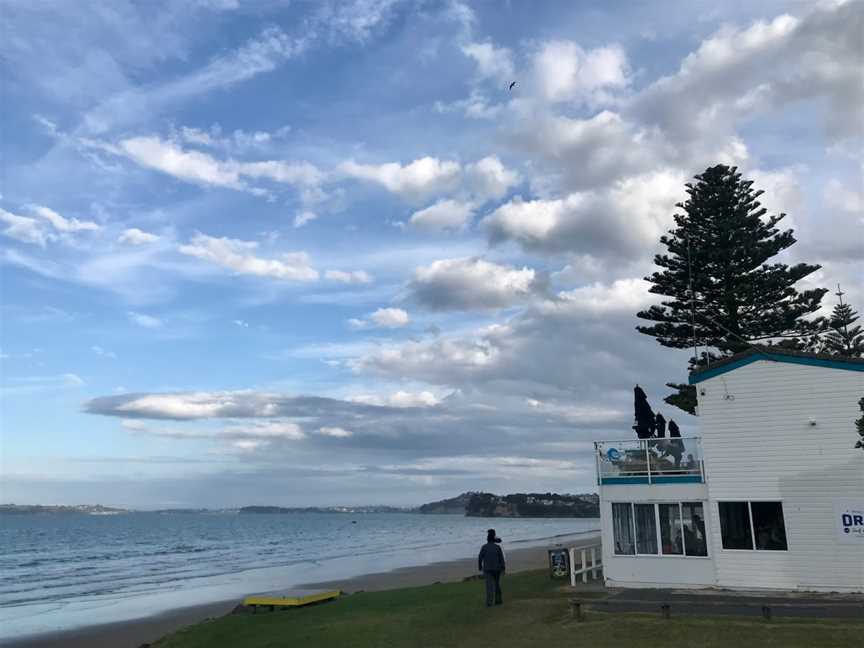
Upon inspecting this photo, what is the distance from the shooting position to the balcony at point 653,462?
17484 mm

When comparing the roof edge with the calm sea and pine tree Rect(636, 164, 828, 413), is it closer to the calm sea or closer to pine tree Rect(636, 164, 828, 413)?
pine tree Rect(636, 164, 828, 413)

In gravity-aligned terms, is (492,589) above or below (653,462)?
below

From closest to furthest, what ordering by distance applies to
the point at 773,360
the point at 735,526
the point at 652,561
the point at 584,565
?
the point at 735,526 < the point at 773,360 < the point at 652,561 < the point at 584,565

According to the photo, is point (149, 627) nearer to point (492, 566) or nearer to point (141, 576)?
point (492, 566)

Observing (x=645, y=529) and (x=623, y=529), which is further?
(x=623, y=529)

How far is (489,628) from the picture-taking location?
543 inches

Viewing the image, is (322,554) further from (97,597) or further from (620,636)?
(620,636)

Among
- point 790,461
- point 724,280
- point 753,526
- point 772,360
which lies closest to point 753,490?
point 753,526

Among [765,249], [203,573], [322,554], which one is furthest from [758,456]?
[322,554]

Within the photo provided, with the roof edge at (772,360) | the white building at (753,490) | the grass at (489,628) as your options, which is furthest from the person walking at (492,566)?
the roof edge at (772,360)

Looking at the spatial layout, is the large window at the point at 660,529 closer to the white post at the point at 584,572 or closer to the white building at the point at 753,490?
the white building at the point at 753,490

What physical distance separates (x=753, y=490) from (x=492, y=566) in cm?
647

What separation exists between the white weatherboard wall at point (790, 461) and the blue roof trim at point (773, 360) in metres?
0.10

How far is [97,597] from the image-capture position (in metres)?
34.3
